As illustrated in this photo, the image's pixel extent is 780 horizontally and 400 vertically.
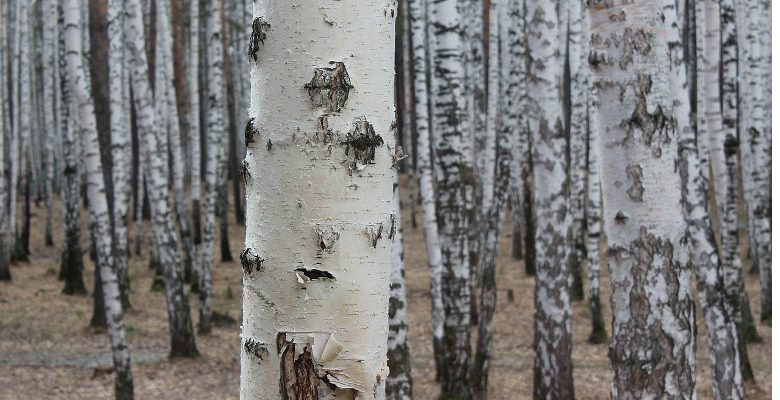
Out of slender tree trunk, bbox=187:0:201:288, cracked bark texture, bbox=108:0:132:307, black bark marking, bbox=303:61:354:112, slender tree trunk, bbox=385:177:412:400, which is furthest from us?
slender tree trunk, bbox=187:0:201:288

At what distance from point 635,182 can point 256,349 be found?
7.45ft

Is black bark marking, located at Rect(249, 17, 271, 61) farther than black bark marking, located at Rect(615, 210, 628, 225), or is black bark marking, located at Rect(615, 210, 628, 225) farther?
black bark marking, located at Rect(615, 210, 628, 225)

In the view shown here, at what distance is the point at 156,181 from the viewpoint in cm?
985

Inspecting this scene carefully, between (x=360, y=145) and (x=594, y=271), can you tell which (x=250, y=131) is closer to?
(x=360, y=145)

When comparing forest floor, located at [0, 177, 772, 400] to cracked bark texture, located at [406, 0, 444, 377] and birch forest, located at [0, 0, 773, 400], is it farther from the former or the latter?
cracked bark texture, located at [406, 0, 444, 377]

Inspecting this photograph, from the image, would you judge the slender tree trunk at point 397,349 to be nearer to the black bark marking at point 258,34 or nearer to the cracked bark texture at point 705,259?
the cracked bark texture at point 705,259

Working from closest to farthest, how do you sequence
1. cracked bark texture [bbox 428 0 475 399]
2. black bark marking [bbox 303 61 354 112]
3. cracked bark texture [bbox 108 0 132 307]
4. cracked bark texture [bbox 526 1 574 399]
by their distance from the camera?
black bark marking [bbox 303 61 354 112], cracked bark texture [bbox 526 1 574 399], cracked bark texture [bbox 428 0 475 399], cracked bark texture [bbox 108 0 132 307]

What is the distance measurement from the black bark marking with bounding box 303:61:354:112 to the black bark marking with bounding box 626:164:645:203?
221 cm

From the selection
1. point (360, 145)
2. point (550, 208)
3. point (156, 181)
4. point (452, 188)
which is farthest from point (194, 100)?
point (360, 145)

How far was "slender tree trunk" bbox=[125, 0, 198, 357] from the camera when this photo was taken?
971cm

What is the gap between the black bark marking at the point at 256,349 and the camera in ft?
5.14

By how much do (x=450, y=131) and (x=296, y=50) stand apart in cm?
592

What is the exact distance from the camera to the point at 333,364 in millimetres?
1541

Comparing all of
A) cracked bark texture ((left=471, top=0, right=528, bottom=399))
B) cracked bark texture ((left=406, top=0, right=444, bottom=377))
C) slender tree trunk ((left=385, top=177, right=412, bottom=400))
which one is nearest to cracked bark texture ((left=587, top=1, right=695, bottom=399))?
slender tree trunk ((left=385, top=177, right=412, bottom=400))
